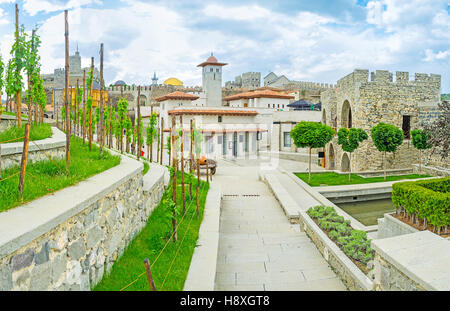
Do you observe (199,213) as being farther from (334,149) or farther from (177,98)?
(177,98)

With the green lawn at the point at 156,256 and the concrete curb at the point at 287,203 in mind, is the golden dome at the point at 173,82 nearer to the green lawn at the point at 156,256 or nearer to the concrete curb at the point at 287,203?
the concrete curb at the point at 287,203

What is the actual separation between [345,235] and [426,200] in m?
1.87

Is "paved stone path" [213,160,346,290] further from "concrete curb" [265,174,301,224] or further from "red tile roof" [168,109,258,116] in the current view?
→ "red tile roof" [168,109,258,116]

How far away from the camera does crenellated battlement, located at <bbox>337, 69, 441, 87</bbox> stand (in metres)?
16.4

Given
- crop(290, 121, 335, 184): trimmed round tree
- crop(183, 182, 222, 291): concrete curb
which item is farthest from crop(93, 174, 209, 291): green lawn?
crop(290, 121, 335, 184): trimmed round tree

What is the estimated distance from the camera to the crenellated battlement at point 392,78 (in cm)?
1641

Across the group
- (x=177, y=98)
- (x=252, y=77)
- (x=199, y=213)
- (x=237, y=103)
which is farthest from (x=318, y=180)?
→ (x=252, y=77)

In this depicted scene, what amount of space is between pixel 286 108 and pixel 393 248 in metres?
28.9

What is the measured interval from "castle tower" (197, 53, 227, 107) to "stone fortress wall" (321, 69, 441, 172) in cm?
1986

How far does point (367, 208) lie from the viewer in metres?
11.8

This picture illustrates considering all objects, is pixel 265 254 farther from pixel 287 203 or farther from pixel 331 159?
pixel 331 159

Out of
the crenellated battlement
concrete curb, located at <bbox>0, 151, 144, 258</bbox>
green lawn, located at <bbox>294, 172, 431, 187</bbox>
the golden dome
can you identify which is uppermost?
the golden dome

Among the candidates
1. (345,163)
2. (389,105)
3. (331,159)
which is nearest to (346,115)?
(389,105)

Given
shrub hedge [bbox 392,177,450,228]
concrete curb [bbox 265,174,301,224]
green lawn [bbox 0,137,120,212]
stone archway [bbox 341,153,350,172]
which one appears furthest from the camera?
stone archway [bbox 341,153,350,172]
